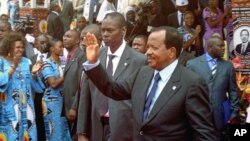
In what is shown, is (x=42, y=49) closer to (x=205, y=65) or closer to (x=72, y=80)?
(x=72, y=80)

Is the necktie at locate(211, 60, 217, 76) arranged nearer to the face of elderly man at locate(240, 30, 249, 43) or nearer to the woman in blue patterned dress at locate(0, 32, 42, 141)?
the face of elderly man at locate(240, 30, 249, 43)

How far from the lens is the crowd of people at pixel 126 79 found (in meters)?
5.02

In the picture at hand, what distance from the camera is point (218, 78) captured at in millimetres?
8336

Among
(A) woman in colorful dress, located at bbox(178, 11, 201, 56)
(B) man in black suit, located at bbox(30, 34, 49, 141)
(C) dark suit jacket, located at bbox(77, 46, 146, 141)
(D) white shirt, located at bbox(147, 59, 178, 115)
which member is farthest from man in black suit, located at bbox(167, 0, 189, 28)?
(D) white shirt, located at bbox(147, 59, 178, 115)

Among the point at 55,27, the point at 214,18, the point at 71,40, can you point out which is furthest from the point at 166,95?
the point at 55,27

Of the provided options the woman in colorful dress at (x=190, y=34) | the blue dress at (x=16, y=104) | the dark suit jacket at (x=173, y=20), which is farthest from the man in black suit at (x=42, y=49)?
the dark suit jacket at (x=173, y=20)

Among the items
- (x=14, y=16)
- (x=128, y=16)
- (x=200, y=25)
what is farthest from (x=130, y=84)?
(x=14, y=16)

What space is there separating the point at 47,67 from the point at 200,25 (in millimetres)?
3529

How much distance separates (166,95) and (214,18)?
6.44 meters

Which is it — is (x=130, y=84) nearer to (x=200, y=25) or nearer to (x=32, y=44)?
(x=200, y=25)

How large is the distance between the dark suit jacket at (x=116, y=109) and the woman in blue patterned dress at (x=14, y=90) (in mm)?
1870

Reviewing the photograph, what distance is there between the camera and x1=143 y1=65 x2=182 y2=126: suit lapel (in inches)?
198

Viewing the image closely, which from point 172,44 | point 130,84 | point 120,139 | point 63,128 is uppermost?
point 172,44

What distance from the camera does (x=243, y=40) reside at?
9.11 meters
